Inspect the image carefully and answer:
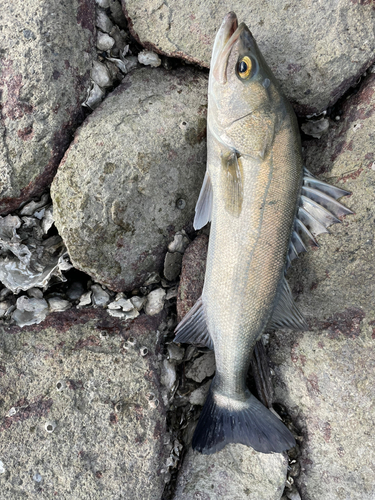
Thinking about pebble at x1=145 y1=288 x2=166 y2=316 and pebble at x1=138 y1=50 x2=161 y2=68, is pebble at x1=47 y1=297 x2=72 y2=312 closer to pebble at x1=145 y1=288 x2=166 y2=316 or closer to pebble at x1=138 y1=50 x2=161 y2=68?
pebble at x1=145 y1=288 x2=166 y2=316

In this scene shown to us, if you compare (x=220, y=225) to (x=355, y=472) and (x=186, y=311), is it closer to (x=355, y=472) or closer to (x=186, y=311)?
(x=186, y=311)

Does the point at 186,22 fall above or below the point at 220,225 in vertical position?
above

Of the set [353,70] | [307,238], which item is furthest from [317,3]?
[307,238]

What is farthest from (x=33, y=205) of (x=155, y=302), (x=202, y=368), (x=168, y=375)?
(x=202, y=368)

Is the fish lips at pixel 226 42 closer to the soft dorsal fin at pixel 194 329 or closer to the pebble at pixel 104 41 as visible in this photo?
the pebble at pixel 104 41

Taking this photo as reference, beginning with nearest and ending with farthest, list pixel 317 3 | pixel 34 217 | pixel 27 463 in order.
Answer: pixel 27 463 < pixel 317 3 < pixel 34 217

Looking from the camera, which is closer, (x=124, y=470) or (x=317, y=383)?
(x=124, y=470)
